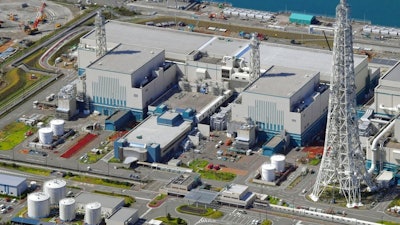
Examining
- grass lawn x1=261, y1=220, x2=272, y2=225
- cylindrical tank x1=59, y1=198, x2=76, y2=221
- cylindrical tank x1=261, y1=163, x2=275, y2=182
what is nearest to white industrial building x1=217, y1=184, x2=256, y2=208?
grass lawn x1=261, y1=220, x2=272, y2=225

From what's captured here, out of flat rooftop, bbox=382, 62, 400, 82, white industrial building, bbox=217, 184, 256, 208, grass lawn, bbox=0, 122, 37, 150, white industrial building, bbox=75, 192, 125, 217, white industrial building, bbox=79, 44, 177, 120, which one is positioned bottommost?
grass lawn, bbox=0, 122, 37, 150

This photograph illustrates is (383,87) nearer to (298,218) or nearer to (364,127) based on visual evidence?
(364,127)

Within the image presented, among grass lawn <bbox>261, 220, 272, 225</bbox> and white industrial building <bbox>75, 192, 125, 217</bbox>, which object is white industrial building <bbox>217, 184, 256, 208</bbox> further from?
white industrial building <bbox>75, 192, 125, 217</bbox>

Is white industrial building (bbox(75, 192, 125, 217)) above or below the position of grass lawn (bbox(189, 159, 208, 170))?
above

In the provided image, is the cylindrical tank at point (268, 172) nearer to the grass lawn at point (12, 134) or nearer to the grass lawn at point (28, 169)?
the grass lawn at point (28, 169)

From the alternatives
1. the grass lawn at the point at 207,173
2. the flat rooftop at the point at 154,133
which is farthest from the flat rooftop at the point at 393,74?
the grass lawn at the point at 207,173

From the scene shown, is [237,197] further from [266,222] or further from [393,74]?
[393,74]
